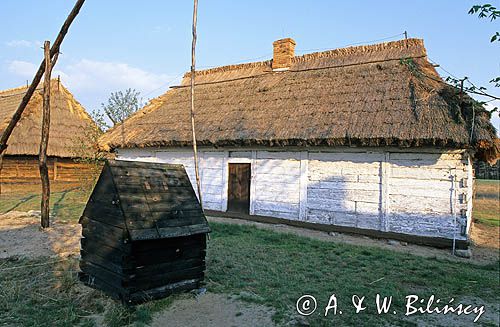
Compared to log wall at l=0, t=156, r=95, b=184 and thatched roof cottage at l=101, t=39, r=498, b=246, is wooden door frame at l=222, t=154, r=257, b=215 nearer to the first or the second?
thatched roof cottage at l=101, t=39, r=498, b=246

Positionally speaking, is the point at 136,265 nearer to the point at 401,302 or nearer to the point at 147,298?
the point at 147,298

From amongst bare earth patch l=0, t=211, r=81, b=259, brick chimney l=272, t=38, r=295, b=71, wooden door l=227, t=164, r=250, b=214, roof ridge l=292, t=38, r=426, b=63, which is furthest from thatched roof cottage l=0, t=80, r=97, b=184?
roof ridge l=292, t=38, r=426, b=63

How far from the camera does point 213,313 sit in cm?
428

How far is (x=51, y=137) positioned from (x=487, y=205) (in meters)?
21.6

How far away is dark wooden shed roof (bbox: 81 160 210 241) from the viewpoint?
4258 mm

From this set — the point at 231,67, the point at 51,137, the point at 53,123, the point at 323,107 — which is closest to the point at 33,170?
the point at 51,137

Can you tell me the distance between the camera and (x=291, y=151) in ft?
34.6

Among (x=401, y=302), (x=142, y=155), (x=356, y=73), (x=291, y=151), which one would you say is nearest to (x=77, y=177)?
(x=142, y=155)

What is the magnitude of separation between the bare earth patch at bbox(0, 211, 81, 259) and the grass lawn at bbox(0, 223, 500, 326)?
626 mm

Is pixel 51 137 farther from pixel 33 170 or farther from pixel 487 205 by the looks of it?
pixel 487 205

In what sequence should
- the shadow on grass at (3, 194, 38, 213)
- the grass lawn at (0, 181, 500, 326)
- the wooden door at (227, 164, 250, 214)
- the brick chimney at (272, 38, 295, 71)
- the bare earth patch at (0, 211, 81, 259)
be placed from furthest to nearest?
the brick chimney at (272, 38, 295, 71) < the shadow on grass at (3, 194, 38, 213) < the wooden door at (227, 164, 250, 214) < the bare earth patch at (0, 211, 81, 259) < the grass lawn at (0, 181, 500, 326)

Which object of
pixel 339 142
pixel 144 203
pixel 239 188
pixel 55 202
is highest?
pixel 339 142

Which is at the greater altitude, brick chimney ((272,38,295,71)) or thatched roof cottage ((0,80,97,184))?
brick chimney ((272,38,295,71))

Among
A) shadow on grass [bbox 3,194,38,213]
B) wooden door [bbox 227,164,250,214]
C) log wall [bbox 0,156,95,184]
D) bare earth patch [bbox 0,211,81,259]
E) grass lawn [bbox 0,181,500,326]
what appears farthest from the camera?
log wall [bbox 0,156,95,184]
